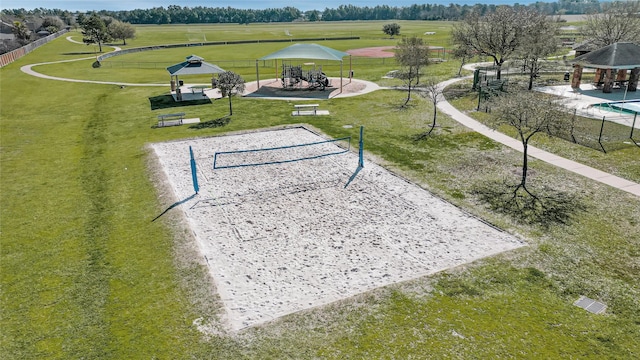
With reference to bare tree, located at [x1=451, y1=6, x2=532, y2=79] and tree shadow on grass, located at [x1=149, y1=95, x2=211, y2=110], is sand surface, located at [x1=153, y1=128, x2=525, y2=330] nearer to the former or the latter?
tree shadow on grass, located at [x1=149, y1=95, x2=211, y2=110]

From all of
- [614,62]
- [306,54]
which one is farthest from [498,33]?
[306,54]

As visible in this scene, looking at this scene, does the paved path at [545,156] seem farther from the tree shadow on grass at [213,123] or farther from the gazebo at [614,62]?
the tree shadow on grass at [213,123]

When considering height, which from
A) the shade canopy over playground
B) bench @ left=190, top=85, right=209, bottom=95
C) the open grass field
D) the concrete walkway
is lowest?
the open grass field

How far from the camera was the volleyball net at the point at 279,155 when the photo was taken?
20.7m

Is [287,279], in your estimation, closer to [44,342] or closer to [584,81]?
[44,342]

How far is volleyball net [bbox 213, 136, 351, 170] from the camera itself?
20.7m

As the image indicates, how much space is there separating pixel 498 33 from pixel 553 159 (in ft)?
68.5

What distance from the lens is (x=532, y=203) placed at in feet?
52.2

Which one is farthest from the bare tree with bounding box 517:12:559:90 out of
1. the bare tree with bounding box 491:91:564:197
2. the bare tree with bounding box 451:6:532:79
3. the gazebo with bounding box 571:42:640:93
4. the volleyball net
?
the volleyball net

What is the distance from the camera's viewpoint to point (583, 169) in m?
19.0

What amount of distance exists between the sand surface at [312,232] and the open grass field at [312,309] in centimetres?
51

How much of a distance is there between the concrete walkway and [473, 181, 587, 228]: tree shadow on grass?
258 centimetres

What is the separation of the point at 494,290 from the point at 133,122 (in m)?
26.1

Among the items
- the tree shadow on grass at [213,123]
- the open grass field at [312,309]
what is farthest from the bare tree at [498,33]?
the tree shadow on grass at [213,123]
